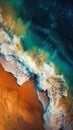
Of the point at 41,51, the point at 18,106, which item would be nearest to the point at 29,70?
the point at 41,51

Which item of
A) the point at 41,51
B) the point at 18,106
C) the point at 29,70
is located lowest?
the point at 18,106

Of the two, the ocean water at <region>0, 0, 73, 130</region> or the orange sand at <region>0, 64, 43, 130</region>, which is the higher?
the ocean water at <region>0, 0, 73, 130</region>

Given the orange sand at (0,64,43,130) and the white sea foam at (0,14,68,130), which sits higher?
the white sea foam at (0,14,68,130)

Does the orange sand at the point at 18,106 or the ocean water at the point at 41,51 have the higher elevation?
the ocean water at the point at 41,51

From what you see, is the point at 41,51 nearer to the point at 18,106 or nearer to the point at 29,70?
the point at 29,70

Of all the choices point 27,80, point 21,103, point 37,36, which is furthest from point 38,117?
point 37,36
